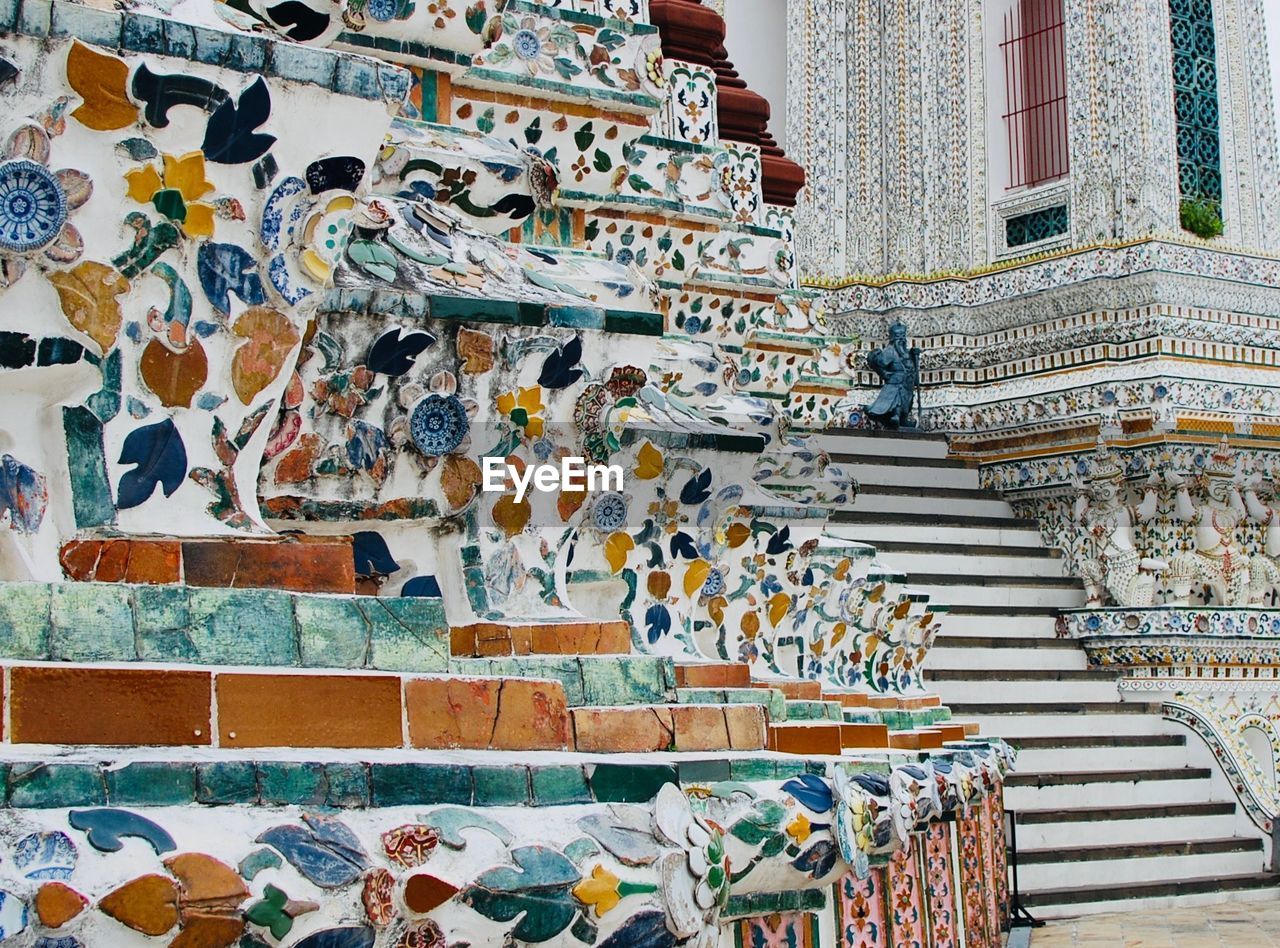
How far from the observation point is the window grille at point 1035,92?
14.7 m

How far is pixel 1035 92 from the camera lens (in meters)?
15.0

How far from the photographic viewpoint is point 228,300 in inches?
104

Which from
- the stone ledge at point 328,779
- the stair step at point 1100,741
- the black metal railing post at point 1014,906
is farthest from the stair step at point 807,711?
the stair step at point 1100,741

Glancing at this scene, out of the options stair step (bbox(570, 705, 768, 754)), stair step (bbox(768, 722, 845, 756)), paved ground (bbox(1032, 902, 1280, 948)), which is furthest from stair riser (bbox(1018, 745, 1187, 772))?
stair step (bbox(570, 705, 768, 754))

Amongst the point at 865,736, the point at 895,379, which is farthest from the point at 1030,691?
the point at 865,736

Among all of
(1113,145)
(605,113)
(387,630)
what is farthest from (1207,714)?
(387,630)

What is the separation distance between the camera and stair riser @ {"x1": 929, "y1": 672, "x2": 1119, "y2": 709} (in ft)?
34.6

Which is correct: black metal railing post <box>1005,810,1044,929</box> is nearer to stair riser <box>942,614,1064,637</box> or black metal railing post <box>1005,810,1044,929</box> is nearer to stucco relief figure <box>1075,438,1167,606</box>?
stair riser <box>942,614,1064,637</box>

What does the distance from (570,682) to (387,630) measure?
2.17 ft

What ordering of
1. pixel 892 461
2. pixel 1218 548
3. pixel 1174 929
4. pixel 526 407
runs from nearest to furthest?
pixel 526 407
pixel 1174 929
pixel 1218 548
pixel 892 461

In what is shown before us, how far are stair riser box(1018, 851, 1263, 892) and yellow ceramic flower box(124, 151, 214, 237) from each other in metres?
7.76

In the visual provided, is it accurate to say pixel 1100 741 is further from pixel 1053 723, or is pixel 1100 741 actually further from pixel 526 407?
pixel 526 407

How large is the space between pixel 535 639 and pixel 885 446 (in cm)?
1014

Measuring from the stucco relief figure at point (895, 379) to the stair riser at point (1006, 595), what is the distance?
1964 mm
